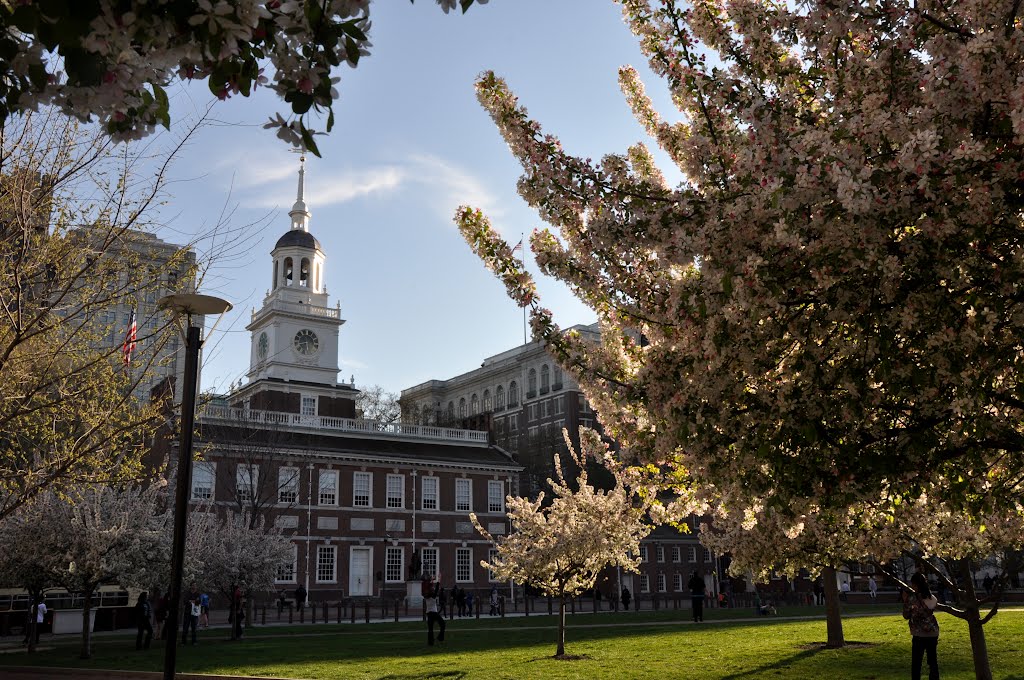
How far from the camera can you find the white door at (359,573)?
51594 millimetres

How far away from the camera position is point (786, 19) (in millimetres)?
7113

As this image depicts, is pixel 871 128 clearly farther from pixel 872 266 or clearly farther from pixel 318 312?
pixel 318 312

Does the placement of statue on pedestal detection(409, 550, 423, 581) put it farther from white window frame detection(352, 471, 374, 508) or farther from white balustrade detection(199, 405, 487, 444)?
white balustrade detection(199, 405, 487, 444)

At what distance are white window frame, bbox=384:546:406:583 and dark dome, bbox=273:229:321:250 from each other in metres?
26.9

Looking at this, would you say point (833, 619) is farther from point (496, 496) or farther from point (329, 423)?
point (329, 423)

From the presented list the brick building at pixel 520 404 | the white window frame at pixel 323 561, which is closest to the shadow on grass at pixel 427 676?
the white window frame at pixel 323 561

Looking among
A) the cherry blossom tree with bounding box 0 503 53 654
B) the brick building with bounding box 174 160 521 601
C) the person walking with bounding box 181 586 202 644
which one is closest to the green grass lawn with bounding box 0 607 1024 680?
the person walking with bounding box 181 586 202 644

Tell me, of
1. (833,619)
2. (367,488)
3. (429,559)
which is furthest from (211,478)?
(833,619)

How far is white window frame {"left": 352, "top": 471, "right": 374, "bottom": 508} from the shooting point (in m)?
53.3

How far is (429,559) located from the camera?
54.7m

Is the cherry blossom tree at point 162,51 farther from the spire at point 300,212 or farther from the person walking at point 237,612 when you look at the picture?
the spire at point 300,212

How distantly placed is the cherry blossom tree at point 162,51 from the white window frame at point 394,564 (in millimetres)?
51170

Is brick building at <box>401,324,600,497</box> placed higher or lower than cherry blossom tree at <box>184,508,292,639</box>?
higher

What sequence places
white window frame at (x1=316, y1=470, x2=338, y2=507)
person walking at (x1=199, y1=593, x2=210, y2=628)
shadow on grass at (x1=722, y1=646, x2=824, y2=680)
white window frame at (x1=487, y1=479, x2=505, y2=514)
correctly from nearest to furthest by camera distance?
shadow on grass at (x1=722, y1=646, x2=824, y2=680) < person walking at (x1=199, y1=593, x2=210, y2=628) < white window frame at (x1=316, y1=470, x2=338, y2=507) < white window frame at (x1=487, y1=479, x2=505, y2=514)
